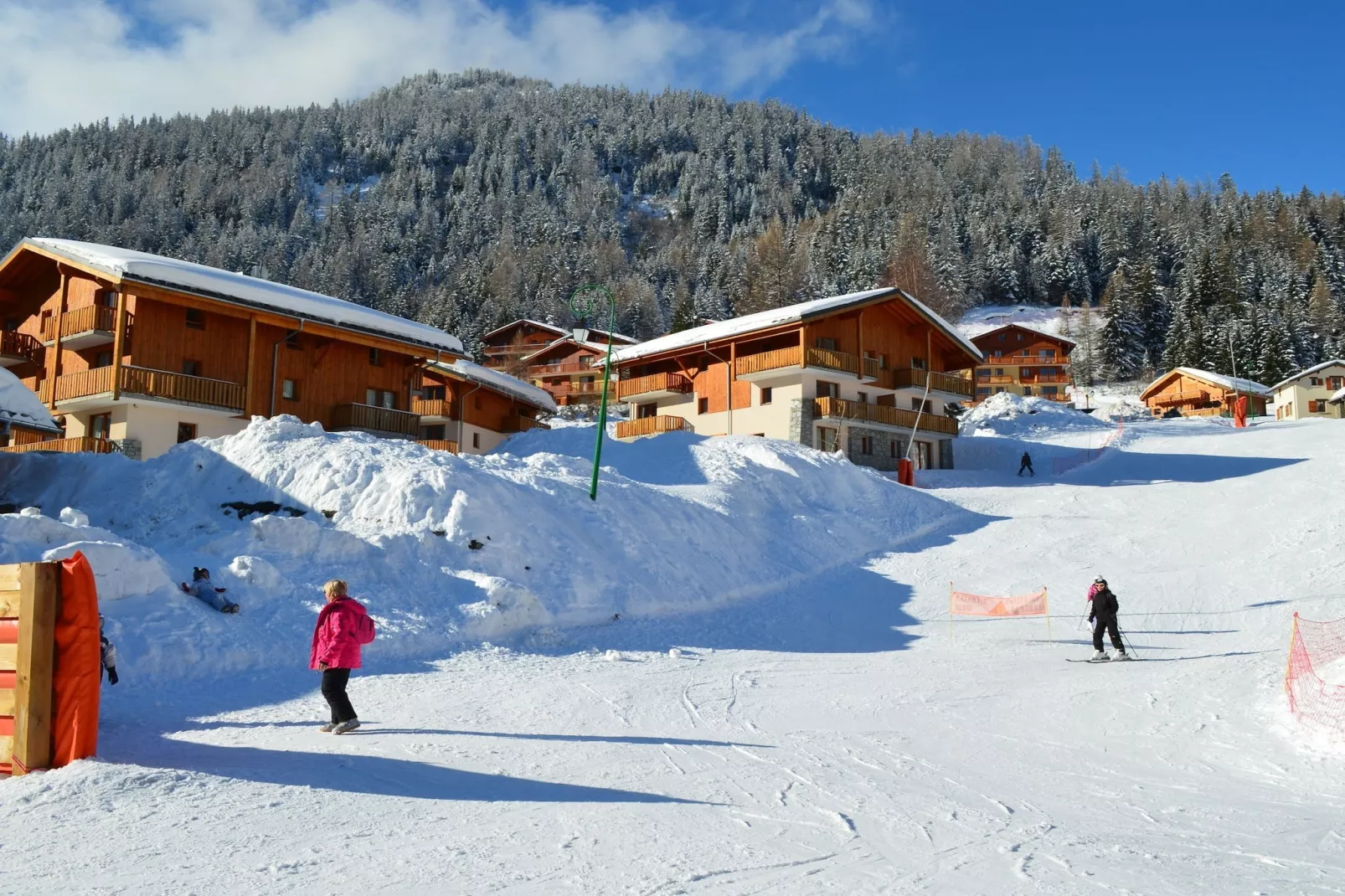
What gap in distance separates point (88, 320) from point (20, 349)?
458 centimetres

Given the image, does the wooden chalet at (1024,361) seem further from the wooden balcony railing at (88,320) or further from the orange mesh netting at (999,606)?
the wooden balcony railing at (88,320)

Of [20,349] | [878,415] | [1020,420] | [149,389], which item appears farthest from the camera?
[1020,420]

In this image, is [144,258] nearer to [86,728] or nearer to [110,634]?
[110,634]

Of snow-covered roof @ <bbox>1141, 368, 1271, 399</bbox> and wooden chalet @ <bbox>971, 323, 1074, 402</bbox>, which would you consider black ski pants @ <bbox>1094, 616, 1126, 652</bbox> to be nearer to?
snow-covered roof @ <bbox>1141, 368, 1271, 399</bbox>

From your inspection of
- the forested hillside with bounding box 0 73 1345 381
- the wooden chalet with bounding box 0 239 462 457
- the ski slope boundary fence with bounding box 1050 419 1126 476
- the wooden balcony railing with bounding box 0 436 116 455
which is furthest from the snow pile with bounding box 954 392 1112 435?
the wooden balcony railing with bounding box 0 436 116 455

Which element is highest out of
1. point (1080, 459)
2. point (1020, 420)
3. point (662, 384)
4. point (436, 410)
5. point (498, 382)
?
point (498, 382)

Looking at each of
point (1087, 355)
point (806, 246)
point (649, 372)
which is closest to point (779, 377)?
point (649, 372)

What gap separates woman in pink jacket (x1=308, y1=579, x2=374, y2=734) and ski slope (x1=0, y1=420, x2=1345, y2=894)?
1.07 ft

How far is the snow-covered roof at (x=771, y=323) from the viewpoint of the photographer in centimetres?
3956

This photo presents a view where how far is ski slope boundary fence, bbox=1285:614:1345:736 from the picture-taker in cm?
1124

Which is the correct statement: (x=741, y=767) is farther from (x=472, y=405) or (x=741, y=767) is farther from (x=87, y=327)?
(x=472, y=405)

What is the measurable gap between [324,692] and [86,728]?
2.11m

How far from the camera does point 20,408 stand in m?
21.6

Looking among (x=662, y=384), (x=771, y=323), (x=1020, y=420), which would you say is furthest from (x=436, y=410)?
(x=1020, y=420)
